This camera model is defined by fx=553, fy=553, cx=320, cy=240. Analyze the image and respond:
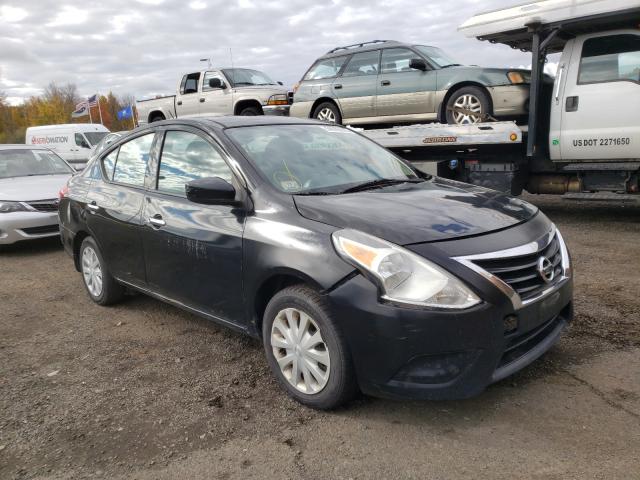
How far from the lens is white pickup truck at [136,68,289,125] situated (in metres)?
12.2

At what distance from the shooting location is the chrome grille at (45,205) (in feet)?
25.0

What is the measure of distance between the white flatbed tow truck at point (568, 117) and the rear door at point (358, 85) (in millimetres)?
1194

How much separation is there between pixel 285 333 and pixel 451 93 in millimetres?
6221

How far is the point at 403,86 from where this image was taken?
875cm

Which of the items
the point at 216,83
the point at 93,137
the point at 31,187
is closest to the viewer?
the point at 31,187

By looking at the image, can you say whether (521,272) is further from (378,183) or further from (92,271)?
(92,271)

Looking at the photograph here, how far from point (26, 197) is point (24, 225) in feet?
1.43

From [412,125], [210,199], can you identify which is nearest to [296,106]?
[412,125]

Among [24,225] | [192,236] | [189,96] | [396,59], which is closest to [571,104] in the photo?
[396,59]

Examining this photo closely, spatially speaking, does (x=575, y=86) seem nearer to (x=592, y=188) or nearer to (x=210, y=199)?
(x=592, y=188)

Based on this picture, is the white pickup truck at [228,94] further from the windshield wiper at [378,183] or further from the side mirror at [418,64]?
the windshield wiper at [378,183]

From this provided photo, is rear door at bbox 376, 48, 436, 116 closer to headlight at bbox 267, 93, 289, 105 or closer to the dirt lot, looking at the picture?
headlight at bbox 267, 93, 289, 105

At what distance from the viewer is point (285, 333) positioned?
3.06 m

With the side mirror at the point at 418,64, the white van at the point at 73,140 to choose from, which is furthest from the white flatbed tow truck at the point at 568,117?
the white van at the point at 73,140
